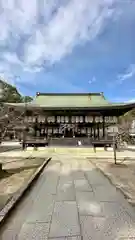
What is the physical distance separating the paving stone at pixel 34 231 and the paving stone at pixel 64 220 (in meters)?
0.11

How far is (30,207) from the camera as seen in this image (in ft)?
14.5

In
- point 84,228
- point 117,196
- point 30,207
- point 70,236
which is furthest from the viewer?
point 117,196

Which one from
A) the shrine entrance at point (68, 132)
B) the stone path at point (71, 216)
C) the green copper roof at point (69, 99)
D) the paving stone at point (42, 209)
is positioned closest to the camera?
the stone path at point (71, 216)

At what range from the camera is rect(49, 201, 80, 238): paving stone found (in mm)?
3223

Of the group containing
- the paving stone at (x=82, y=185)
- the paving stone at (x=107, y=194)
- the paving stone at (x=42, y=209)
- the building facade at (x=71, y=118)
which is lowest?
the paving stone at (x=82, y=185)

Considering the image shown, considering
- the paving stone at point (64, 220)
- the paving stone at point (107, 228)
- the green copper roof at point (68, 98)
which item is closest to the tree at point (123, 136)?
the green copper roof at point (68, 98)

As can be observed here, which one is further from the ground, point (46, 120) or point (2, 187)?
point (46, 120)

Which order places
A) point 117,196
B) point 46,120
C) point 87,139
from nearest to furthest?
point 117,196
point 87,139
point 46,120

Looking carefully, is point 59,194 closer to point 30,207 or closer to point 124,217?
point 30,207

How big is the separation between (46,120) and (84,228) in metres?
23.8

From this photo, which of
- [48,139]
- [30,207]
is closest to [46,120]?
[48,139]

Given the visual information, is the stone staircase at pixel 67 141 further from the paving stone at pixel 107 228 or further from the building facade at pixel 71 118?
the paving stone at pixel 107 228

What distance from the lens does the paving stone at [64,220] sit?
3.22 metres

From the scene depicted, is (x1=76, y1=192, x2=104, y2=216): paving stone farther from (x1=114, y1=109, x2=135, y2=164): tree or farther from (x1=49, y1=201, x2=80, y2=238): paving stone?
(x1=114, y1=109, x2=135, y2=164): tree
